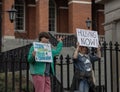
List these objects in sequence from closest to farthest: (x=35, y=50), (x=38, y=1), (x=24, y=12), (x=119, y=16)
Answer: (x=35, y=50), (x=119, y=16), (x=38, y=1), (x=24, y=12)

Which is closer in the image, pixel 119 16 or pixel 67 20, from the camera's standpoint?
pixel 119 16

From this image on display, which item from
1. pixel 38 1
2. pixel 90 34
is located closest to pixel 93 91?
pixel 90 34

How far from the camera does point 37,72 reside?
9.59m

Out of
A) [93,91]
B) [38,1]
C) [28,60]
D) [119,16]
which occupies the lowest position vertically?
[93,91]

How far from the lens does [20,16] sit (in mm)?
40781

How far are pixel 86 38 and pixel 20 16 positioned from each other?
31.3m

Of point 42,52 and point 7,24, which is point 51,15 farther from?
point 42,52

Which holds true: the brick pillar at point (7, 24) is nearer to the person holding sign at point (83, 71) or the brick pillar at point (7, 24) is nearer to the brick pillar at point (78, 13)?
the brick pillar at point (78, 13)

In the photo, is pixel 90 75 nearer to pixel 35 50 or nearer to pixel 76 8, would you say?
pixel 35 50

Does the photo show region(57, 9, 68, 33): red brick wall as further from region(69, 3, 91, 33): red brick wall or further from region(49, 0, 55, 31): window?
region(69, 3, 91, 33): red brick wall

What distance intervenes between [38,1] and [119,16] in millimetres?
28109

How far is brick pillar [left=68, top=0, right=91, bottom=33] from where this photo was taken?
3869cm

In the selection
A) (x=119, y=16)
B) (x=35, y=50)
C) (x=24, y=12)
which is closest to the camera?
(x=35, y=50)

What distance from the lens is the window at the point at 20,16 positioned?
4034cm
